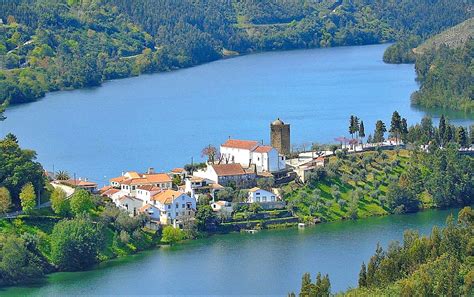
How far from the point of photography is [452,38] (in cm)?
12812

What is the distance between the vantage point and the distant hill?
124938 millimetres

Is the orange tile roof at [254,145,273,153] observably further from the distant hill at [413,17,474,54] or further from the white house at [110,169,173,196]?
the distant hill at [413,17,474,54]

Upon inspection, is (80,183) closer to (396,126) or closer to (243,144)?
(243,144)

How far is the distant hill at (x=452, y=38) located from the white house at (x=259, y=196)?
70.3 metres

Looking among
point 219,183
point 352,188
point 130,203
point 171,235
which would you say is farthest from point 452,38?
point 171,235

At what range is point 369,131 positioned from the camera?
2899 inches

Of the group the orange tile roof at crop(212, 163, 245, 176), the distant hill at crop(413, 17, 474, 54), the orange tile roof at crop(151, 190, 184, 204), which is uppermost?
the distant hill at crop(413, 17, 474, 54)

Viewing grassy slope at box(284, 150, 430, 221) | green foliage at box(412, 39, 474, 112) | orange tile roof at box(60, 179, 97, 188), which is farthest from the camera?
green foliage at box(412, 39, 474, 112)

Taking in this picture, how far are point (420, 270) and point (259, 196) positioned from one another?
1590 cm

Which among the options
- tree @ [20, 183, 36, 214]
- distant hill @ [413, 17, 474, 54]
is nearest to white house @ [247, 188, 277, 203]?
tree @ [20, 183, 36, 214]

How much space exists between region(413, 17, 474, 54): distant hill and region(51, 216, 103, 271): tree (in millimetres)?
79032

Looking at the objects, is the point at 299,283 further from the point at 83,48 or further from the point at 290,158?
the point at 83,48

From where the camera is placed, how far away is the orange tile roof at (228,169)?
55.9 meters

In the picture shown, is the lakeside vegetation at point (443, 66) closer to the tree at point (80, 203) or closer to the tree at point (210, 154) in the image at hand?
the tree at point (210, 154)
